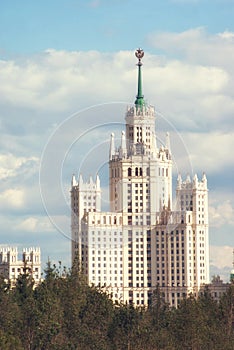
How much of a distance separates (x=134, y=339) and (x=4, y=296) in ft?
67.3

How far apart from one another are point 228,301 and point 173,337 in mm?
18505

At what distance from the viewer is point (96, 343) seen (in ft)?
429

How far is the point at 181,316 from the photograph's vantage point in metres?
139

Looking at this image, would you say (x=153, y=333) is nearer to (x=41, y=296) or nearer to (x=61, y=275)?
(x=41, y=296)

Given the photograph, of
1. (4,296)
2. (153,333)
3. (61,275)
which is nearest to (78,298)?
(4,296)

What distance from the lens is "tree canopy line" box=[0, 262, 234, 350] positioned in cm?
13050

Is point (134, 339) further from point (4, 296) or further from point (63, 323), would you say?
point (4, 296)

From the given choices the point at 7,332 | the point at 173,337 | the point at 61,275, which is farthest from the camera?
the point at 61,275

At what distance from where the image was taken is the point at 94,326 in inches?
5463

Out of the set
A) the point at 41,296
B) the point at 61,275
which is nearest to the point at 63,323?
the point at 41,296

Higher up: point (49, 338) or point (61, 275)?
point (61, 275)

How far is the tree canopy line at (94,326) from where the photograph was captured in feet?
428

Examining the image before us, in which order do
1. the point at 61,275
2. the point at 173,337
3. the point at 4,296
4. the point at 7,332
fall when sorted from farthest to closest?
the point at 61,275
the point at 4,296
the point at 173,337
the point at 7,332

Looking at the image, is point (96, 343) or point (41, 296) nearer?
point (96, 343)
